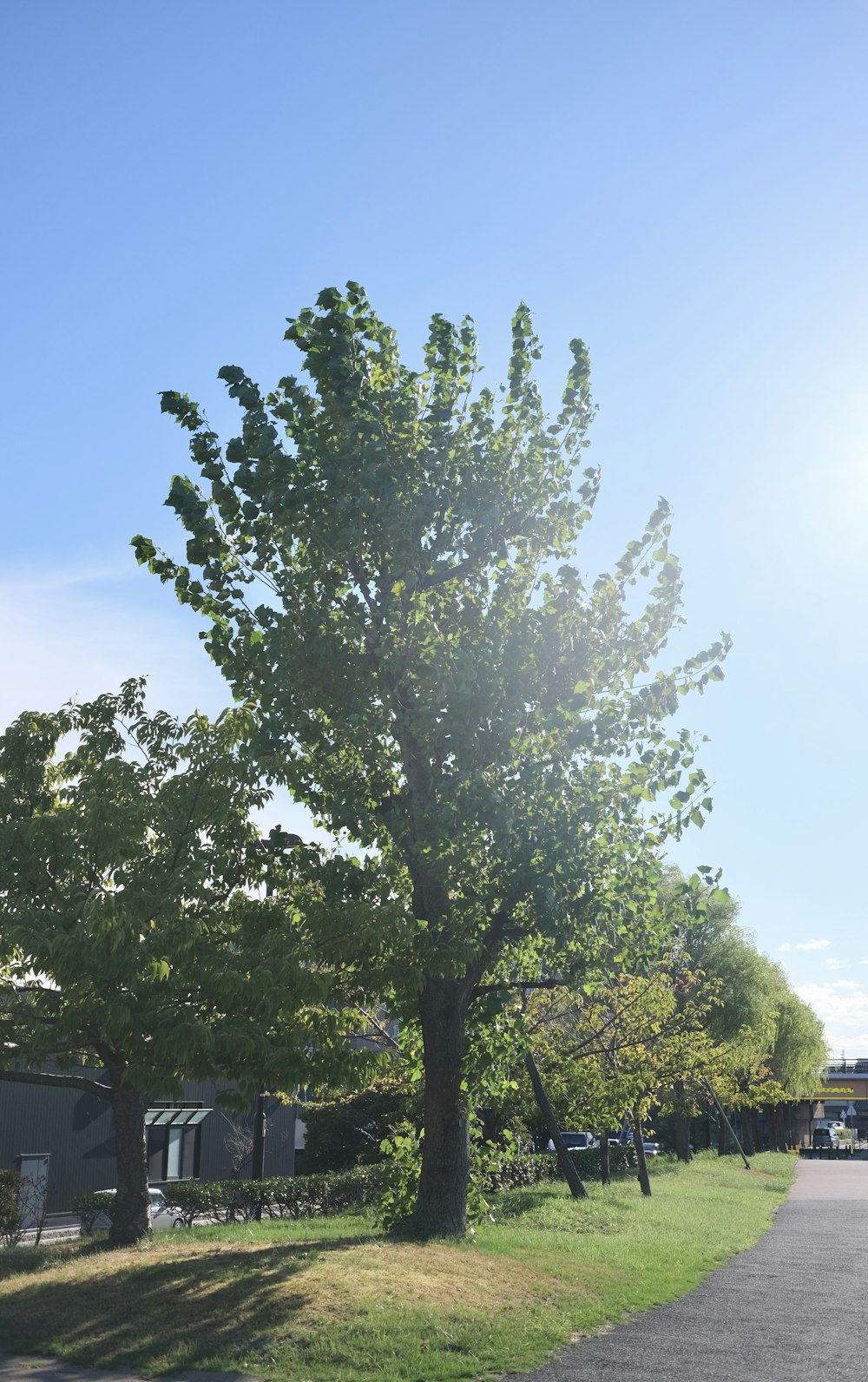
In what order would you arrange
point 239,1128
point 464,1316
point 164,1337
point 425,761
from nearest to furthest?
1. point 164,1337
2. point 464,1316
3. point 425,761
4. point 239,1128

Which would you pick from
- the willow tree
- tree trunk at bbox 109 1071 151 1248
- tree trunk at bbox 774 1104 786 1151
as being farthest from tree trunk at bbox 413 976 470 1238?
tree trunk at bbox 774 1104 786 1151

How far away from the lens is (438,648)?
15.6 metres

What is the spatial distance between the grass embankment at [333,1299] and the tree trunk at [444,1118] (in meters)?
0.65

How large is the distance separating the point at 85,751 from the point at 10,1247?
25.9 feet

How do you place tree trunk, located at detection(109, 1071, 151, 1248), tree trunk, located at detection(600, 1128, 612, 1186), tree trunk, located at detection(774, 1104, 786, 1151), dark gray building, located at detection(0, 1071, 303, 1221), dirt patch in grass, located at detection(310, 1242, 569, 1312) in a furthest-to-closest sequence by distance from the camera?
A: tree trunk, located at detection(774, 1104, 786, 1151), dark gray building, located at detection(0, 1071, 303, 1221), tree trunk, located at detection(600, 1128, 612, 1186), tree trunk, located at detection(109, 1071, 151, 1248), dirt patch in grass, located at detection(310, 1242, 569, 1312)

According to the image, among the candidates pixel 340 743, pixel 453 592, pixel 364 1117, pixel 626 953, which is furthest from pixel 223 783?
pixel 364 1117

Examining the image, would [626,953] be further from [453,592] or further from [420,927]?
[453,592]

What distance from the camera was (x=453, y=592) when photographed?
54.7 feet

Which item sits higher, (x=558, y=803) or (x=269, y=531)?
(x=269, y=531)

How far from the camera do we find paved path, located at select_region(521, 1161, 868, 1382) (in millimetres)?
10484

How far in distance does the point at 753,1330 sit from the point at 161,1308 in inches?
251

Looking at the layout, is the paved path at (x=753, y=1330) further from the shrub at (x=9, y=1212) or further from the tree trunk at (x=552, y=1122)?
the shrub at (x=9, y=1212)

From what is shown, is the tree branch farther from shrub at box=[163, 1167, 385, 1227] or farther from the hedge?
shrub at box=[163, 1167, 385, 1227]

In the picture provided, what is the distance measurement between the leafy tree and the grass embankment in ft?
6.95
